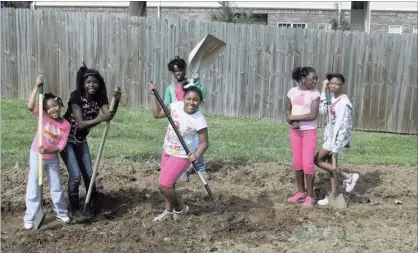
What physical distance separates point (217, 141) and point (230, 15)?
1209 centimetres

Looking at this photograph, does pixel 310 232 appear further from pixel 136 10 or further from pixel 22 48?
pixel 136 10

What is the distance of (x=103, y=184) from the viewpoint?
664cm

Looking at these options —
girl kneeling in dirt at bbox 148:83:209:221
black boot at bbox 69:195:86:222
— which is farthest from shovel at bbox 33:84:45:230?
girl kneeling in dirt at bbox 148:83:209:221

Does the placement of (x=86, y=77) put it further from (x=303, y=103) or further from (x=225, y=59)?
(x=225, y=59)

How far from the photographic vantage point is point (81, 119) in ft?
17.3

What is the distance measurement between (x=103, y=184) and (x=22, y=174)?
1.07m

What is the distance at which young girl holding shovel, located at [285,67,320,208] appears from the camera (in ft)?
20.2

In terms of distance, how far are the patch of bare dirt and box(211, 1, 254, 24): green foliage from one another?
43.8ft

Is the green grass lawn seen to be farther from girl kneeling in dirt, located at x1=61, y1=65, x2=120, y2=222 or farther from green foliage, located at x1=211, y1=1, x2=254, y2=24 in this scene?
green foliage, located at x1=211, y1=1, x2=254, y2=24

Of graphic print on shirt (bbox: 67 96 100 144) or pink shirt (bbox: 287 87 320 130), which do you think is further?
pink shirt (bbox: 287 87 320 130)

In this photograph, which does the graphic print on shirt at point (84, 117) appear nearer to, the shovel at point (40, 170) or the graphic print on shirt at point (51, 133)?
the graphic print on shirt at point (51, 133)

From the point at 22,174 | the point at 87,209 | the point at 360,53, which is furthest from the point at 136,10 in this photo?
the point at 87,209

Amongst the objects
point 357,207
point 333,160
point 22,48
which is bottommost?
point 357,207

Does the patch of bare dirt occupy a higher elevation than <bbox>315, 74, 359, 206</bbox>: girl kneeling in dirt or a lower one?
lower
